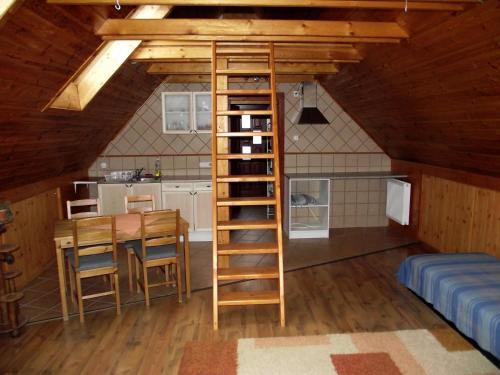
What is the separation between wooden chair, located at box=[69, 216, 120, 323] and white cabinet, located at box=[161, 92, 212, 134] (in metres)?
2.51

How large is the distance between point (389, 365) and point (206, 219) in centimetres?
332

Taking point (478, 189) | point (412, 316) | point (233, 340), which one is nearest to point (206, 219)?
point (233, 340)

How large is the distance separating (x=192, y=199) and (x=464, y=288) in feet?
11.7

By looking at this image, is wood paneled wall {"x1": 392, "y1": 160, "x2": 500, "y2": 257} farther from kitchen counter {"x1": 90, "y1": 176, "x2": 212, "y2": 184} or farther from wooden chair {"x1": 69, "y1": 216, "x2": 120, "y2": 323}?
wooden chair {"x1": 69, "y1": 216, "x2": 120, "y2": 323}

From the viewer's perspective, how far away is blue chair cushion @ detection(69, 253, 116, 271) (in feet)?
10.9

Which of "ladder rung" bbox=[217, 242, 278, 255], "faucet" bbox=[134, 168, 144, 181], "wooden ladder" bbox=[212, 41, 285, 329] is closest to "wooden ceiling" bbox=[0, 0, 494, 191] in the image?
"wooden ladder" bbox=[212, 41, 285, 329]

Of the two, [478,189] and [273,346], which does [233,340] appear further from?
[478,189]

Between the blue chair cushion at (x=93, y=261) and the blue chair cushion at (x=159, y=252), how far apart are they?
316mm

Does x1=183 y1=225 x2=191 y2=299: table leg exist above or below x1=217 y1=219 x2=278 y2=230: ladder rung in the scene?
below

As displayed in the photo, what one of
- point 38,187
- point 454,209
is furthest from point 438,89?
point 38,187

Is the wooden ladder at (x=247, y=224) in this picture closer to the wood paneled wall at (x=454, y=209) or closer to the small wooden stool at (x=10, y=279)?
the small wooden stool at (x=10, y=279)

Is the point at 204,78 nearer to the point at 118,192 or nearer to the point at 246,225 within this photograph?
the point at 118,192

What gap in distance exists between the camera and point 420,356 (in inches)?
110

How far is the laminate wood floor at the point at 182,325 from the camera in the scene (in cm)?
280
